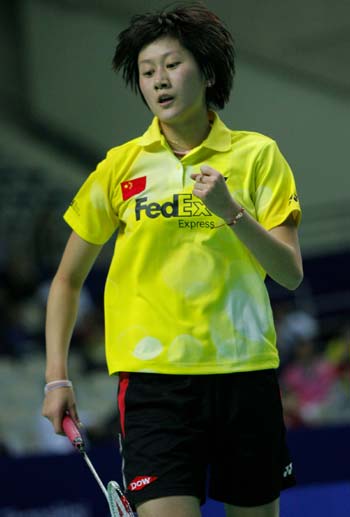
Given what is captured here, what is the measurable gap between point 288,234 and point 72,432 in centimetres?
71

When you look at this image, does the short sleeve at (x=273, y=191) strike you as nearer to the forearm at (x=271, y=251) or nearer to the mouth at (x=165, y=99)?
the forearm at (x=271, y=251)

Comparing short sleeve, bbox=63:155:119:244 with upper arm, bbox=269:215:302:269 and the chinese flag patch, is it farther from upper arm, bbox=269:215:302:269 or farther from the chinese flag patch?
upper arm, bbox=269:215:302:269

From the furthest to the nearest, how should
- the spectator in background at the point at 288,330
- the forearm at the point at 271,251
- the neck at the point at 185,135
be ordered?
the spectator in background at the point at 288,330, the neck at the point at 185,135, the forearm at the point at 271,251

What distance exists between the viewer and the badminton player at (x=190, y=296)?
2.64 meters

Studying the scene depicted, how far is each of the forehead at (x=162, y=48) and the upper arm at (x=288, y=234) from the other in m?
0.49

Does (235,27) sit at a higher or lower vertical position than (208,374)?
higher

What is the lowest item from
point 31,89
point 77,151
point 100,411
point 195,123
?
point 100,411

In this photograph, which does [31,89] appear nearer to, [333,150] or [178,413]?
[333,150]

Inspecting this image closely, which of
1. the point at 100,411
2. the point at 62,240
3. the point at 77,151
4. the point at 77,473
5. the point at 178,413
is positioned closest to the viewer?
the point at 178,413

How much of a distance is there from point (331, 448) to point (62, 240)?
561 centimetres

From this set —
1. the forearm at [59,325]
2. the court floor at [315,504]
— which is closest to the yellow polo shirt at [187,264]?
the forearm at [59,325]

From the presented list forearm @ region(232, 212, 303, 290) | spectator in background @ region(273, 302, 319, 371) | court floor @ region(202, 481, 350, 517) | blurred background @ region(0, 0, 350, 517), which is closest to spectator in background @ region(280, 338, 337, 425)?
blurred background @ region(0, 0, 350, 517)

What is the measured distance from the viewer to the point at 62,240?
10.4 m

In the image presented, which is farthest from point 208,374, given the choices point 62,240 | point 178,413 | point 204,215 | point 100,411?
point 62,240
